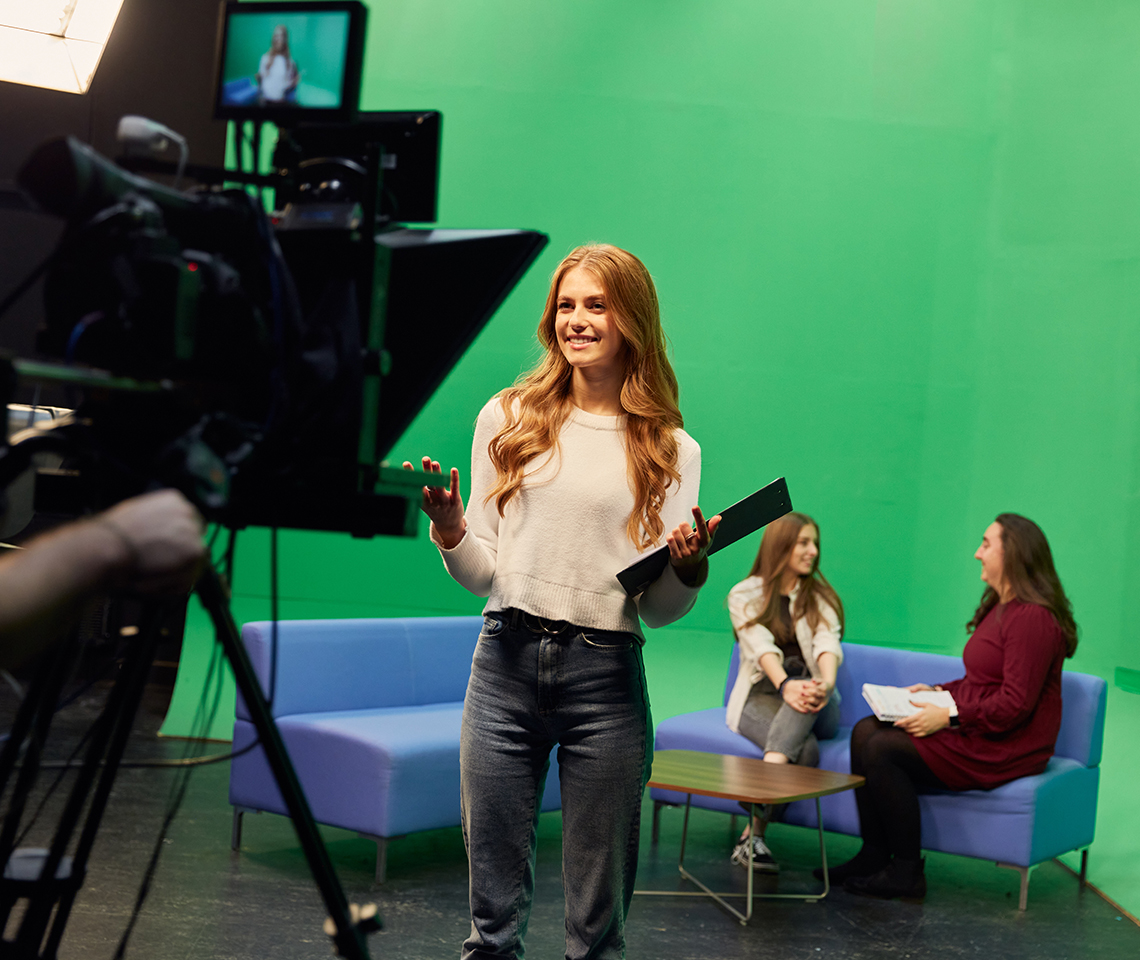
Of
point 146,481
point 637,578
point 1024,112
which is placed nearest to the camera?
point 146,481

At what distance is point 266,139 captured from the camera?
5.12m

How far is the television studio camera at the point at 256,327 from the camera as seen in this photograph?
1046mm

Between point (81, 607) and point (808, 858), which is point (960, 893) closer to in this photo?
point (808, 858)

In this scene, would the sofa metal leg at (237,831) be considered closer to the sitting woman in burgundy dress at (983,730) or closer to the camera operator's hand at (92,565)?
the sitting woman in burgundy dress at (983,730)

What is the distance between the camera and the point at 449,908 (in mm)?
3277

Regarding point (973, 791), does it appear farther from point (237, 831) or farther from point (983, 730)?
point (237, 831)

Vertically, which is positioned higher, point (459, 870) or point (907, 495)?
point (907, 495)

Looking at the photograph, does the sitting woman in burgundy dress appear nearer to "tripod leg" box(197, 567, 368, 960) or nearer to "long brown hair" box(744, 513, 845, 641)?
"long brown hair" box(744, 513, 845, 641)

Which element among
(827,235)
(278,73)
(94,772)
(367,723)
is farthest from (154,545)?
(827,235)

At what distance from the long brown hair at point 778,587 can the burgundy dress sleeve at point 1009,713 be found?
626mm

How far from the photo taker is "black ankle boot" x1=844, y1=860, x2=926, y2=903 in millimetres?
3633

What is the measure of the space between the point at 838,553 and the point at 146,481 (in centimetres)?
446

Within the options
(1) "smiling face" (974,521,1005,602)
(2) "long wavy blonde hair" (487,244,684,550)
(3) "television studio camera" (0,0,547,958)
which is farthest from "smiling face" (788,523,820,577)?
(3) "television studio camera" (0,0,547,958)

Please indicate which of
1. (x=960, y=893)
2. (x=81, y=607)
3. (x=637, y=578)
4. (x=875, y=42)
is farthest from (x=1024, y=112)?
(x=81, y=607)
